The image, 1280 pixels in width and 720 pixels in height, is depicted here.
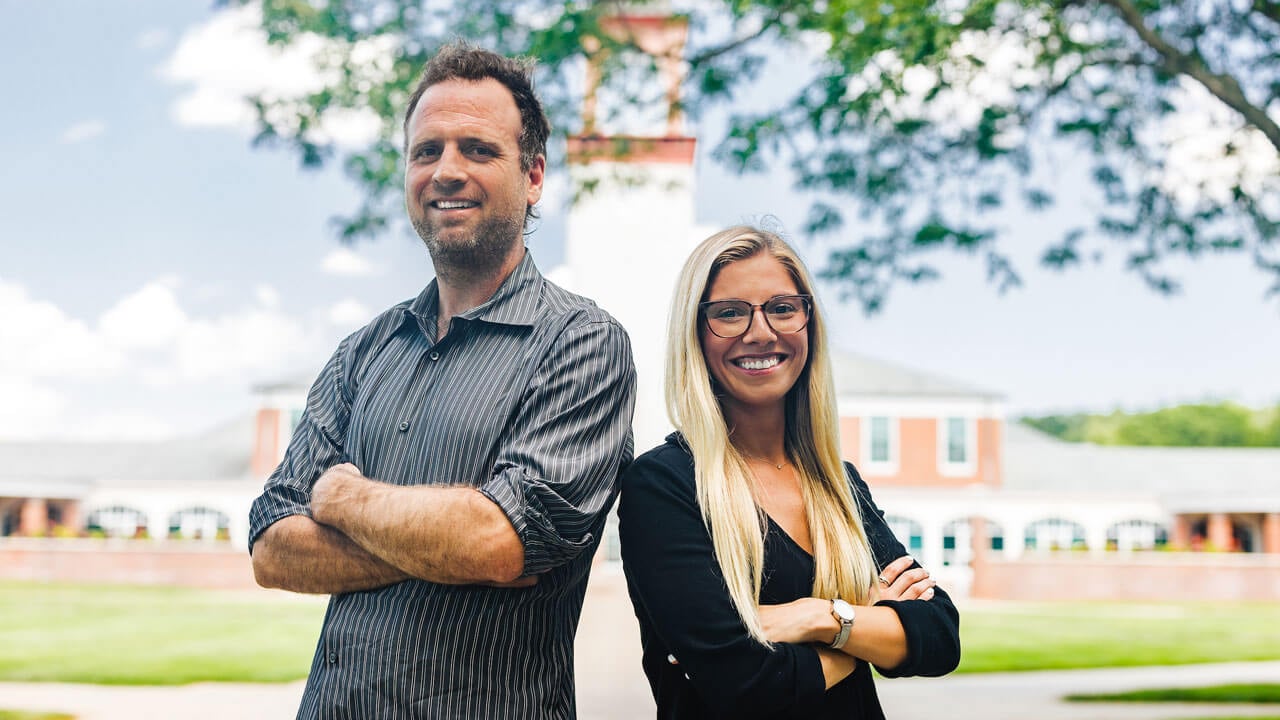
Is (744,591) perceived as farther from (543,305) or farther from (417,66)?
(417,66)

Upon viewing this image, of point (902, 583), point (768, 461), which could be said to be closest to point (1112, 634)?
point (902, 583)

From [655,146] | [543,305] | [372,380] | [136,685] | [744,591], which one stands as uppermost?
[655,146]

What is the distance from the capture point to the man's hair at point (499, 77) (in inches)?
102

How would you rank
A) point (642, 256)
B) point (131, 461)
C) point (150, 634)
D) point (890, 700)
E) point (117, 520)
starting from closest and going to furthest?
point (890, 700)
point (150, 634)
point (642, 256)
point (117, 520)
point (131, 461)

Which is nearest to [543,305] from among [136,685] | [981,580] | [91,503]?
[136,685]

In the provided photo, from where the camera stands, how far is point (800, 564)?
8.26 ft

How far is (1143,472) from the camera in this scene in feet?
148

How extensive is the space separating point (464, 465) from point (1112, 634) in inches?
898

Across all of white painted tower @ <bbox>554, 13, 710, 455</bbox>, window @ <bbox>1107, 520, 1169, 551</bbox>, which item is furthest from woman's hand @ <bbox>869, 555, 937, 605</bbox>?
window @ <bbox>1107, 520, 1169, 551</bbox>

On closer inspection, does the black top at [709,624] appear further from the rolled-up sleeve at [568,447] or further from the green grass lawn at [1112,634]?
the green grass lawn at [1112,634]

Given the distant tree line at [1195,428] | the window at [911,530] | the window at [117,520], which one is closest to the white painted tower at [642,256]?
the window at [911,530]

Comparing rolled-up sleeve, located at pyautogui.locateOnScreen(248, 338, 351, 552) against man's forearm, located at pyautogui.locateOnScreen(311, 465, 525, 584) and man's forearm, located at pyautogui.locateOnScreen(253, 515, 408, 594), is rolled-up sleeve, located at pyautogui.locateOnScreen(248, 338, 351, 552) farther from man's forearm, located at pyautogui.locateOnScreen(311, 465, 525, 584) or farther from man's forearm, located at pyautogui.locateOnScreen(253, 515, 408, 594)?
man's forearm, located at pyautogui.locateOnScreen(311, 465, 525, 584)

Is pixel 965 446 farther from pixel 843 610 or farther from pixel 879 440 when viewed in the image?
pixel 843 610

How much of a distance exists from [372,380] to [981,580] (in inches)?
1337
